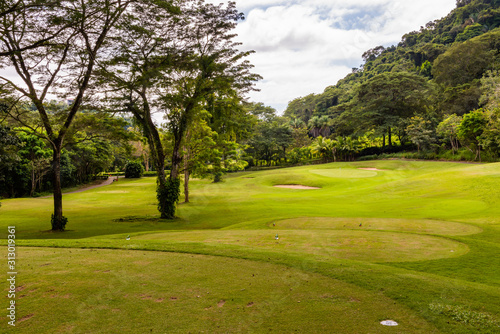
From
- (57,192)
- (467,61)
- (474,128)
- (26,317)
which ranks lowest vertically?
(26,317)

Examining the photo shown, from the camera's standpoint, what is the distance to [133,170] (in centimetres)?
6412

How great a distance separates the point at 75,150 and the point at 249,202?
40106 millimetres

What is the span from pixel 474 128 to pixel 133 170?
60764 millimetres

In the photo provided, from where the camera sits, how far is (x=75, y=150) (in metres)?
51.8

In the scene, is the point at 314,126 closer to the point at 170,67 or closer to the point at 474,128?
the point at 474,128

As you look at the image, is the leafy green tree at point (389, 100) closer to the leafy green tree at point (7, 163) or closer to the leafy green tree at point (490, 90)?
the leafy green tree at point (490, 90)

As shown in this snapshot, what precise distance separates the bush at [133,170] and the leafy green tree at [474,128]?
58153 mm

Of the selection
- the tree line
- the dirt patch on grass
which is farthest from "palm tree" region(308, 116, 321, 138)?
the dirt patch on grass

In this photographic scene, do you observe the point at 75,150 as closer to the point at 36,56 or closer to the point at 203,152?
the point at 203,152

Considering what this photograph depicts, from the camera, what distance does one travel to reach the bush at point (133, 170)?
63991 millimetres

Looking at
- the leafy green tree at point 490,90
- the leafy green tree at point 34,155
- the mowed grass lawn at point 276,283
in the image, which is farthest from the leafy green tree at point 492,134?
the leafy green tree at point 34,155

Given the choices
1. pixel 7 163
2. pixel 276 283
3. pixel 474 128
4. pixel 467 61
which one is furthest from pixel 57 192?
pixel 467 61

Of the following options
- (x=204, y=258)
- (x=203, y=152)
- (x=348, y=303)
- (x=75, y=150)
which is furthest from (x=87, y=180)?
(x=348, y=303)

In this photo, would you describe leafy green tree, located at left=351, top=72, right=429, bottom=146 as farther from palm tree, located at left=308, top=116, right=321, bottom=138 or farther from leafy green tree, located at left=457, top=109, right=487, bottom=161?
palm tree, located at left=308, top=116, right=321, bottom=138
